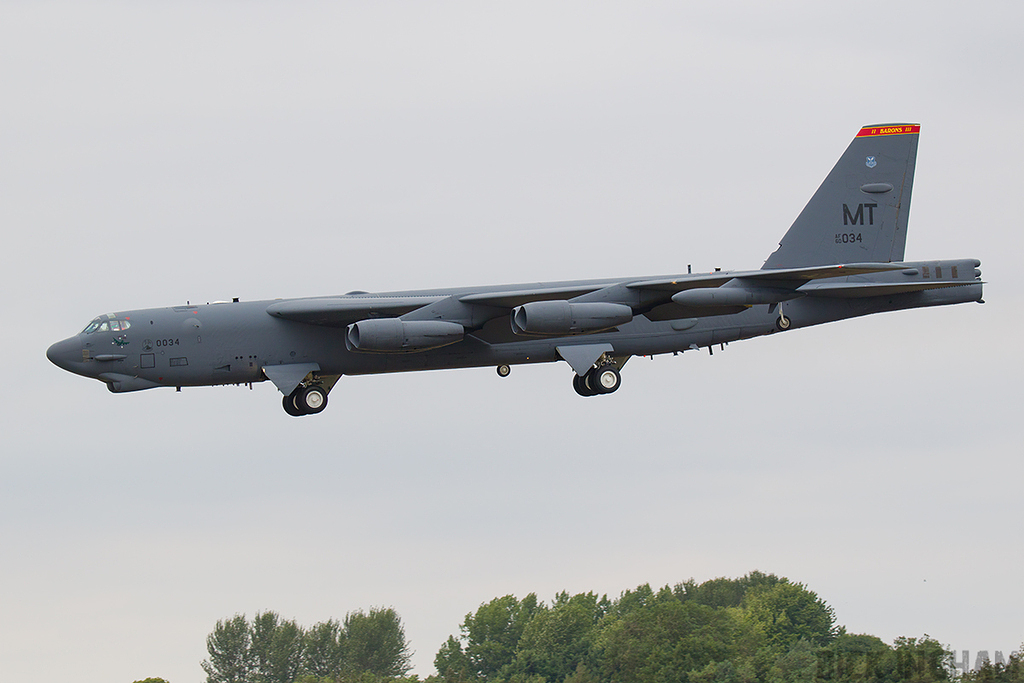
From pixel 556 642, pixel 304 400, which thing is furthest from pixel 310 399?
pixel 556 642

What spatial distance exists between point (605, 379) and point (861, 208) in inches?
370

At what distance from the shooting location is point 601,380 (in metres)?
41.0

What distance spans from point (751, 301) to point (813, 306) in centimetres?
347

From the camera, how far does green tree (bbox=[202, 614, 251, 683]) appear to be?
89.8 metres

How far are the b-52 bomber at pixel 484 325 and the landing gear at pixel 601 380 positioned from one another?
0.13ft

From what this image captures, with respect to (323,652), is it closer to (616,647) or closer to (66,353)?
(616,647)

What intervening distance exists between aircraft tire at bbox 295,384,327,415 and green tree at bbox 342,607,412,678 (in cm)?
5287

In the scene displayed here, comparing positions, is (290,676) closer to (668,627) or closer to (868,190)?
(668,627)

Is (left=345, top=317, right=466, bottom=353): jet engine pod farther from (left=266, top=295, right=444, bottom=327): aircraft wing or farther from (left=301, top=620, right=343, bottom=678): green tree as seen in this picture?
(left=301, top=620, right=343, bottom=678): green tree

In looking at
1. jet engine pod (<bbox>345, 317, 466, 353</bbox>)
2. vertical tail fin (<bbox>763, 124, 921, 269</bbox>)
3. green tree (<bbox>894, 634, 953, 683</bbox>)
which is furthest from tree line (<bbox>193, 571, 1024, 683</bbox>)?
jet engine pod (<bbox>345, 317, 466, 353</bbox>)

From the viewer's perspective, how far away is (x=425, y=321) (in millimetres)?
38031

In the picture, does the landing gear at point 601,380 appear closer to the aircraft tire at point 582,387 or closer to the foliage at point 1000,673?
the aircraft tire at point 582,387

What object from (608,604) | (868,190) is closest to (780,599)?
(608,604)

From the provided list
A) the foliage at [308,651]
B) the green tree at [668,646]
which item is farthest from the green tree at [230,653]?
the green tree at [668,646]
